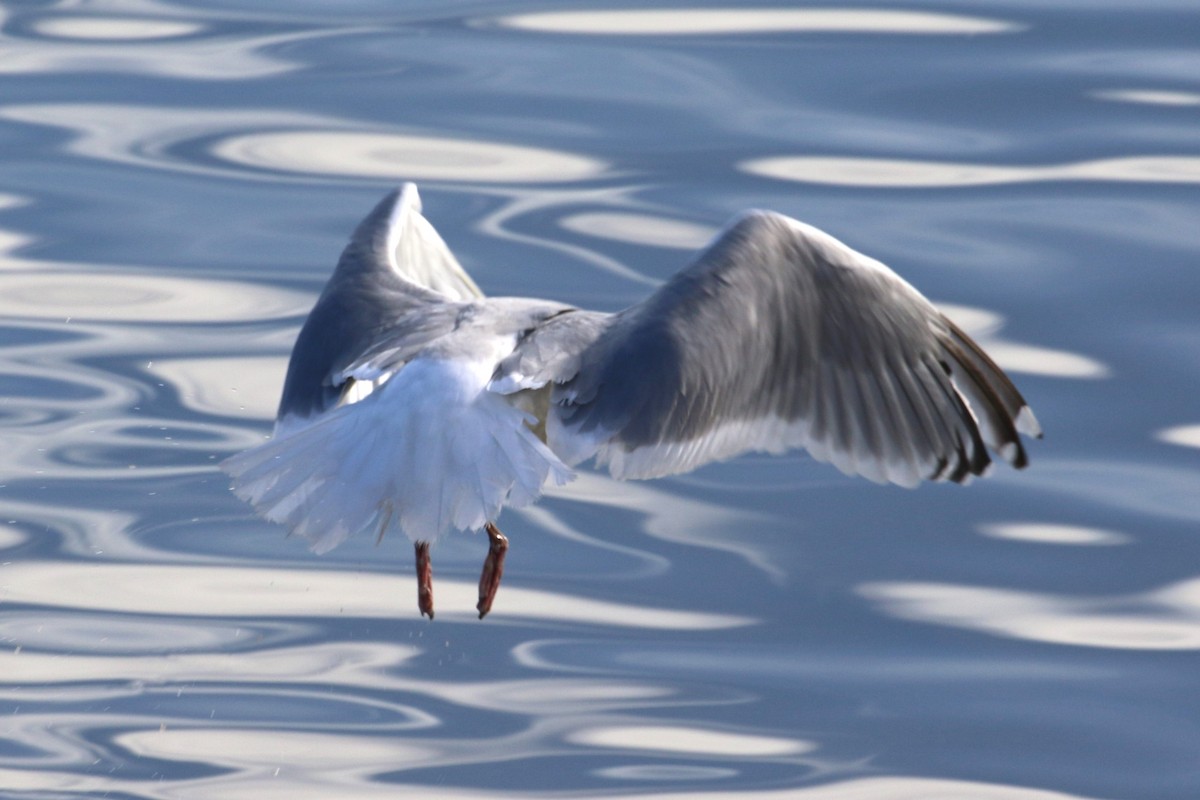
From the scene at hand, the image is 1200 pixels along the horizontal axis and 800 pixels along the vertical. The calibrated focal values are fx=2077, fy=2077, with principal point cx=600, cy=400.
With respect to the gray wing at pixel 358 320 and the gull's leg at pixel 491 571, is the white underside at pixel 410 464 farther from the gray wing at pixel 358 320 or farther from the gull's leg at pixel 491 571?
the gull's leg at pixel 491 571

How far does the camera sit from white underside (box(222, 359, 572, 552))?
A: 504 cm

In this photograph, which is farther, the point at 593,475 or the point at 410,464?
the point at 593,475

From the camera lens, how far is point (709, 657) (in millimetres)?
6707

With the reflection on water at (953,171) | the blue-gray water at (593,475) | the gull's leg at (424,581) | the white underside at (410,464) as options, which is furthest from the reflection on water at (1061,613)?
the reflection on water at (953,171)

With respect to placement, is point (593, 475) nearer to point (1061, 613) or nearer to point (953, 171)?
point (1061, 613)

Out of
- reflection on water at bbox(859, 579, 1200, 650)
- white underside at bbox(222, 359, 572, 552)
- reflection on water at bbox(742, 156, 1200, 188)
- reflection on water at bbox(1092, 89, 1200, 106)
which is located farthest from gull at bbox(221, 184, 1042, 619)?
reflection on water at bbox(1092, 89, 1200, 106)

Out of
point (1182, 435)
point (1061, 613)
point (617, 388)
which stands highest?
point (617, 388)

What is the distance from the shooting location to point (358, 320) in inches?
233

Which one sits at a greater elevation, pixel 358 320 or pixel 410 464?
pixel 358 320

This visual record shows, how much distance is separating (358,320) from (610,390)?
2.79 ft

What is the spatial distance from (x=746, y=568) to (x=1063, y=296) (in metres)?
2.87

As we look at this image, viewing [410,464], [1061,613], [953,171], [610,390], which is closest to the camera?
[410,464]

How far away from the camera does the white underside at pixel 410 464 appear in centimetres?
504

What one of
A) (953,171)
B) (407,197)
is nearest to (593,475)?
(407,197)
